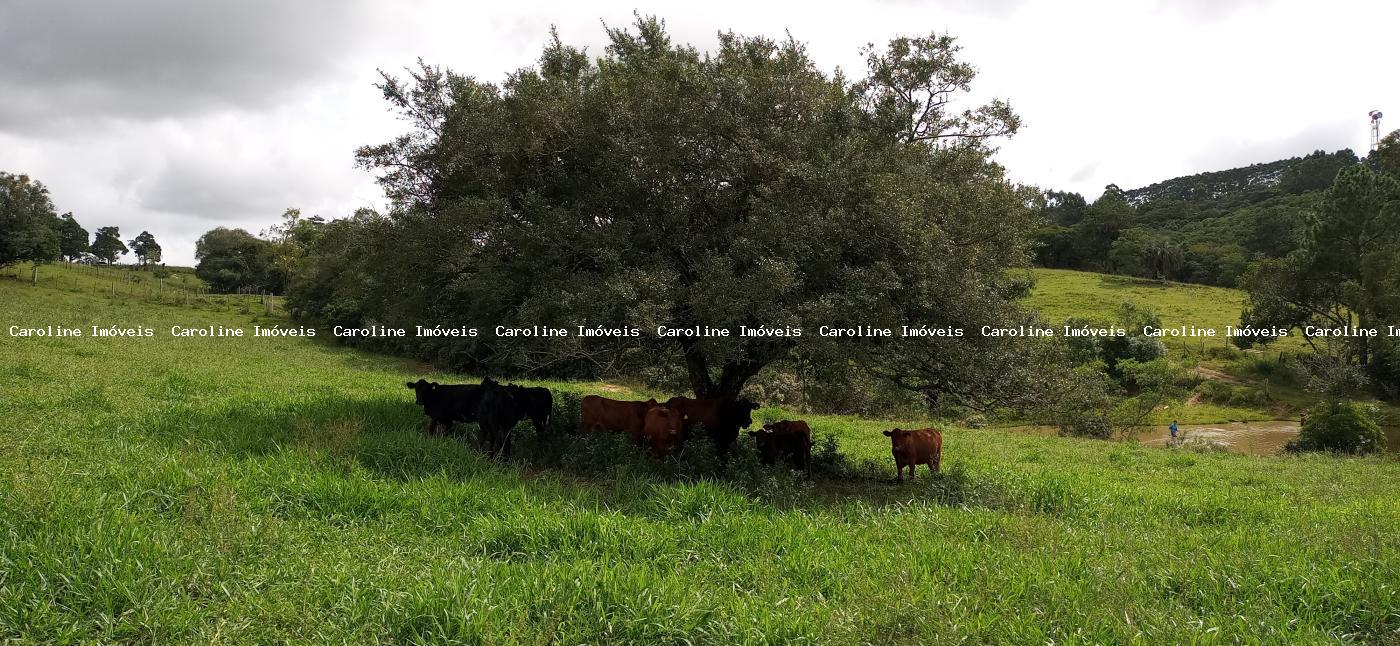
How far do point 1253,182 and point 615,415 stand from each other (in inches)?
7415

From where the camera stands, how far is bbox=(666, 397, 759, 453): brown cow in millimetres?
10906

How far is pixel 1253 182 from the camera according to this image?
150 m

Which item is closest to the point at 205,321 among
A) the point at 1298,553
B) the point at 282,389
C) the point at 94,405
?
the point at 282,389

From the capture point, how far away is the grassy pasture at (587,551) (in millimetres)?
4562

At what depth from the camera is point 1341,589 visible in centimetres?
536

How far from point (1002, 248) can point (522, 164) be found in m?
8.20

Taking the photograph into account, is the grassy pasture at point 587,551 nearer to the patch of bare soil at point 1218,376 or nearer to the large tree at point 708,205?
the large tree at point 708,205

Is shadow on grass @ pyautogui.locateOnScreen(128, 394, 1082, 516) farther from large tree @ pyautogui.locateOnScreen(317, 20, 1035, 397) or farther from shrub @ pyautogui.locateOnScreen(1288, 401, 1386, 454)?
shrub @ pyautogui.locateOnScreen(1288, 401, 1386, 454)

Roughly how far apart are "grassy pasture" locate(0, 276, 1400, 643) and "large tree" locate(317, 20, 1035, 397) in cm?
245

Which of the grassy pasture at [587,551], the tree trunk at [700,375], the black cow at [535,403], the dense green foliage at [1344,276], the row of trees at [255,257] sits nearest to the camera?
the grassy pasture at [587,551]

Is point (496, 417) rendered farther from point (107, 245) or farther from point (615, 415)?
point (107, 245)

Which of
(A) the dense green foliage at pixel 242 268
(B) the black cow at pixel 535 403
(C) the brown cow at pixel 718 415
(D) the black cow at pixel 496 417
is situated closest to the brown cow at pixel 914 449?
(C) the brown cow at pixel 718 415

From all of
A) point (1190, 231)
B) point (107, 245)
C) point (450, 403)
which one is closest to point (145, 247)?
point (107, 245)

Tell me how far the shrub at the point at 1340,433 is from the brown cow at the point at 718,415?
2581 centimetres
